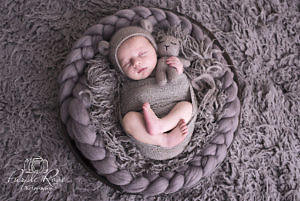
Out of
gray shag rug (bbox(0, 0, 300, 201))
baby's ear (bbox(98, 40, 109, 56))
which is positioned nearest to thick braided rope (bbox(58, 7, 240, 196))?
baby's ear (bbox(98, 40, 109, 56))

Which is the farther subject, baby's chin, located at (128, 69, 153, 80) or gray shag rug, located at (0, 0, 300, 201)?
gray shag rug, located at (0, 0, 300, 201)

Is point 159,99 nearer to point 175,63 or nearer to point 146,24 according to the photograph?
point 175,63

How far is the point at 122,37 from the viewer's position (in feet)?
3.27

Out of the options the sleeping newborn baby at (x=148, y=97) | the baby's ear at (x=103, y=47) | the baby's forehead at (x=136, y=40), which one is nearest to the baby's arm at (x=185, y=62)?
the sleeping newborn baby at (x=148, y=97)

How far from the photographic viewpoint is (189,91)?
105 centimetres

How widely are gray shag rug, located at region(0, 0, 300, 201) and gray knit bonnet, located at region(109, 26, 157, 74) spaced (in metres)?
0.30

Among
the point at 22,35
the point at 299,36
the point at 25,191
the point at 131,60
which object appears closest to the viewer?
the point at 131,60

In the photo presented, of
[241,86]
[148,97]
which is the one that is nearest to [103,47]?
[148,97]

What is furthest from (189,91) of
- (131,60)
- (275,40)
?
(275,40)

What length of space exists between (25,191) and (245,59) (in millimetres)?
1063

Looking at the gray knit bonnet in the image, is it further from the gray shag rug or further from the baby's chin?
the gray shag rug

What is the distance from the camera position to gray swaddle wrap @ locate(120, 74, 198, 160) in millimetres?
1019

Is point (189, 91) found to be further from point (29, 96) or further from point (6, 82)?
point (6, 82)

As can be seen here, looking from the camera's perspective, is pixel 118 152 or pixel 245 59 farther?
pixel 245 59
